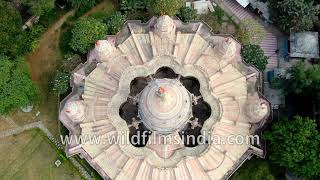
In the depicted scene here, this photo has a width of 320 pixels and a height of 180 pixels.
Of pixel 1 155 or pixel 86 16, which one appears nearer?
pixel 1 155

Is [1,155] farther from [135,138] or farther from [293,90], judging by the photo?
[293,90]

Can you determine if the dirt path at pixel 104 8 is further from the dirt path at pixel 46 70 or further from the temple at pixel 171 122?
the temple at pixel 171 122

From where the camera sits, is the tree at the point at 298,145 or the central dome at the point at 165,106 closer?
the central dome at the point at 165,106

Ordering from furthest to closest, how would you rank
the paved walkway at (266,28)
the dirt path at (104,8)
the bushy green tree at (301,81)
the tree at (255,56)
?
the dirt path at (104,8), the paved walkway at (266,28), the tree at (255,56), the bushy green tree at (301,81)

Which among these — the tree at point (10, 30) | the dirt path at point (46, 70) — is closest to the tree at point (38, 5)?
the tree at point (10, 30)

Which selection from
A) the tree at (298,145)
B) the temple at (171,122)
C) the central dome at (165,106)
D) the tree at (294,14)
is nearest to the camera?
the central dome at (165,106)

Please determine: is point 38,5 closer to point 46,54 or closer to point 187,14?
point 46,54

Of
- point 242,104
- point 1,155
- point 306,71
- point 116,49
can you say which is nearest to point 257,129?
point 242,104
